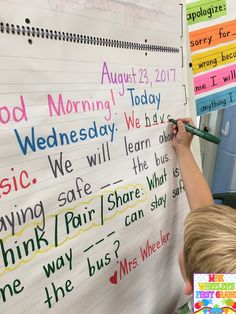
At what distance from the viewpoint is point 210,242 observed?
0.66m

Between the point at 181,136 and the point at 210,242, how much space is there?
0.29 meters

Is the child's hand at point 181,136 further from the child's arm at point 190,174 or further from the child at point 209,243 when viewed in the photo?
the child at point 209,243

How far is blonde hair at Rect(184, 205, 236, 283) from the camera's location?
0.62 m

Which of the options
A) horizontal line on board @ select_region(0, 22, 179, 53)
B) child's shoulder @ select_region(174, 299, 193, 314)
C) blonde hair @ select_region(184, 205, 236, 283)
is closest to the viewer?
horizontal line on board @ select_region(0, 22, 179, 53)

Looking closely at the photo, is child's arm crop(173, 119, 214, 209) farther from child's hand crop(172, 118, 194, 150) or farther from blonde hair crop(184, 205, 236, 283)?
blonde hair crop(184, 205, 236, 283)

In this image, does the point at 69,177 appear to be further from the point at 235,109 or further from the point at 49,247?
the point at 235,109

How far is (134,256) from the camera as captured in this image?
0.76 meters

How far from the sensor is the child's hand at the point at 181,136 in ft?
2.85

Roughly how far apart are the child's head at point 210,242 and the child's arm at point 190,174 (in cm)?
15

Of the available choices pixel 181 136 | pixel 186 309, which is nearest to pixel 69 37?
pixel 181 136

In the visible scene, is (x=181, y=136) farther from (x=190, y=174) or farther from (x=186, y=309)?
(x=186, y=309)

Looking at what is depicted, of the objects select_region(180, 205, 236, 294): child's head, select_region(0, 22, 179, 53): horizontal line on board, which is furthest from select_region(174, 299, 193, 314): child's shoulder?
select_region(0, 22, 179, 53): horizontal line on board

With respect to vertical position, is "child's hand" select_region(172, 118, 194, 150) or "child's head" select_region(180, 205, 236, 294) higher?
"child's hand" select_region(172, 118, 194, 150)

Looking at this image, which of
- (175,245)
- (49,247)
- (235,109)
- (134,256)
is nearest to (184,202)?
(175,245)
